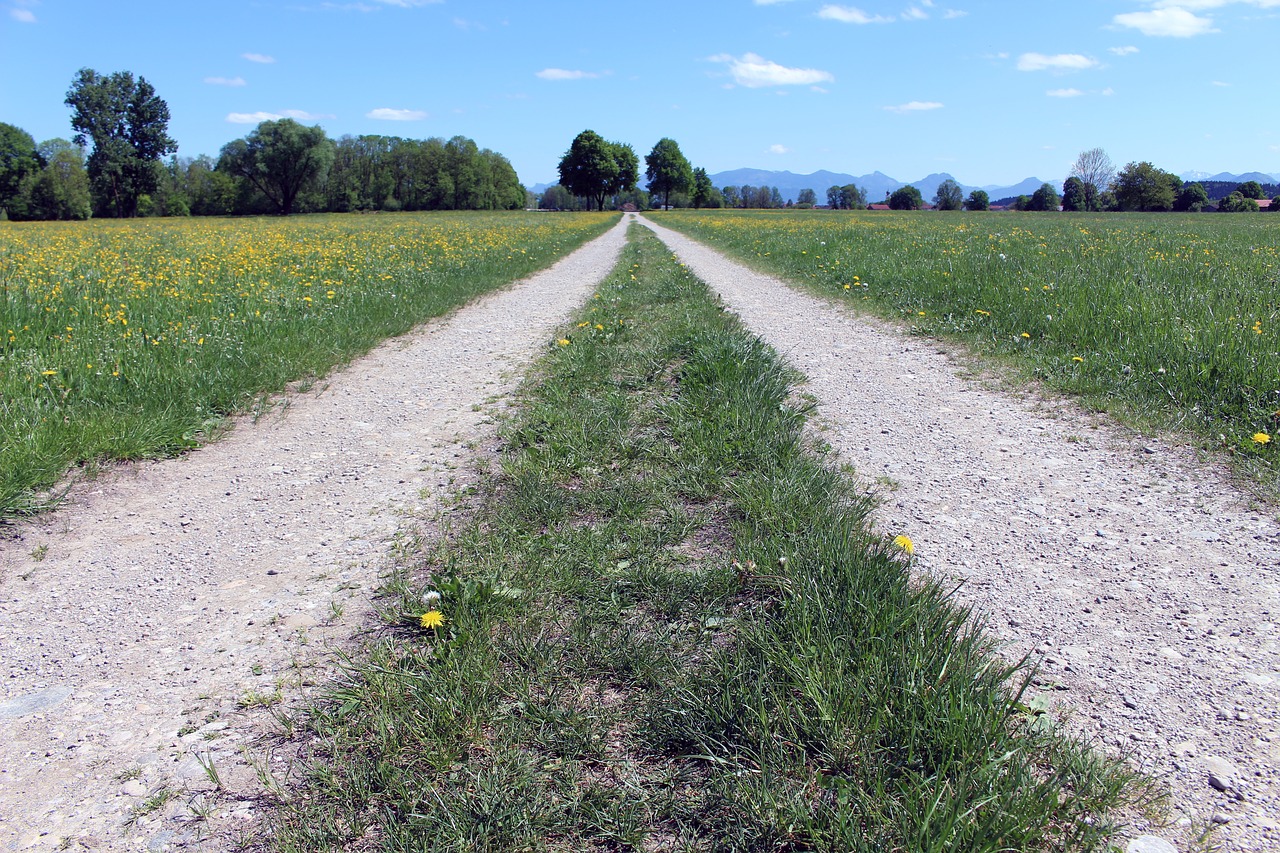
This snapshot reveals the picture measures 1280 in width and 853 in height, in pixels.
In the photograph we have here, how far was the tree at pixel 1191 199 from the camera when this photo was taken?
99.2 meters

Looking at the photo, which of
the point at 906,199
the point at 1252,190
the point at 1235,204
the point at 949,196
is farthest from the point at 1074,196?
the point at 906,199

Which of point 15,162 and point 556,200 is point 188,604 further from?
point 556,200

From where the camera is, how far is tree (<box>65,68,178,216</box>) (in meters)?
70.9

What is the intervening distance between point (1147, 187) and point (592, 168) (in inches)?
3118

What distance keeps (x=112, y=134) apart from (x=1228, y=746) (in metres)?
96.5

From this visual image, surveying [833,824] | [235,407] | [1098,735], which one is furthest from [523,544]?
[235,407]

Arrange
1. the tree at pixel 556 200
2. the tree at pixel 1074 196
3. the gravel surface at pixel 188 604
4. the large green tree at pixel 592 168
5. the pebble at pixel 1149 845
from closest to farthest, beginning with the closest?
1. the pebble at pixel 1149 845
2. the gravel surface at pixel 188 604
3. the large green tree at pixel 592 168
4. the tree at pixel 1074 196
5. the tree at pixel 556 200

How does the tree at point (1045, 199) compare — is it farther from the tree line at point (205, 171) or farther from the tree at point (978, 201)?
the tree line at point (205, 171)

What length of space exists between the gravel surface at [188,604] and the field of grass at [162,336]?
1.06ft

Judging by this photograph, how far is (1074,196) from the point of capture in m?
116

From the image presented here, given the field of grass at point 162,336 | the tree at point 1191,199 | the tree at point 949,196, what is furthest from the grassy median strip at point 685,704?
the tree at point 949,196

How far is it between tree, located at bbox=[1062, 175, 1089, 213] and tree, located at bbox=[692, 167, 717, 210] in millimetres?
61259

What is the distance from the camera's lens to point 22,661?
2.54 meters

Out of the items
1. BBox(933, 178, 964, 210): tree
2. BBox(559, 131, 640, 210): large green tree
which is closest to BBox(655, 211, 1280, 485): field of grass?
BBox(559, 131, 640, 210): large green tree
